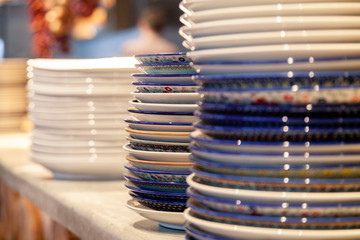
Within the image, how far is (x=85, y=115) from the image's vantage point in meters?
1.47

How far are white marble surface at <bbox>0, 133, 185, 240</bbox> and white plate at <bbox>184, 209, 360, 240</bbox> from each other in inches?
10.0

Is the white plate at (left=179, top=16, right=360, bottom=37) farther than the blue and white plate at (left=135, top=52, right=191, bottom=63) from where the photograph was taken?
No

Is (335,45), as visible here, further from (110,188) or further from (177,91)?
(110,188)

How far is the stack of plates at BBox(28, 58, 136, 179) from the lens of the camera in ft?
4.73

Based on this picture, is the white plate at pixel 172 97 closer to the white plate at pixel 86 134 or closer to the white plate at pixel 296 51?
the white plate at pixel 296 51

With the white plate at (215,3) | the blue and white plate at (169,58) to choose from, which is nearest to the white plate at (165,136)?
the blue and white plate at (169,58)

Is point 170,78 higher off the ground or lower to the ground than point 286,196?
higher

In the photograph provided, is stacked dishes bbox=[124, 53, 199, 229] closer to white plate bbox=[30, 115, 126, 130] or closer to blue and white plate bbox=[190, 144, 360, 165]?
blue and white plate bbox=[190, 144, 360, 165]

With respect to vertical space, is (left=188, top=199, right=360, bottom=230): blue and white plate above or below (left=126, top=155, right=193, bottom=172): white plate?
below

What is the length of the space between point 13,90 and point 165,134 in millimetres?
2321

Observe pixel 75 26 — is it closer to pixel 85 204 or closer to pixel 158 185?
pixel 85 204

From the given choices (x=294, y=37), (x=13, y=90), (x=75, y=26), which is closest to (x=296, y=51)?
(x=294, y=37)

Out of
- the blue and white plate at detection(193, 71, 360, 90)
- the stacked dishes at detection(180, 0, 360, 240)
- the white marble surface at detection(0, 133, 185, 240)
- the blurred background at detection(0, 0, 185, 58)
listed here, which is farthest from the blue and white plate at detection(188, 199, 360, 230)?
the blurred background at detection(0, 0, 185, 58)

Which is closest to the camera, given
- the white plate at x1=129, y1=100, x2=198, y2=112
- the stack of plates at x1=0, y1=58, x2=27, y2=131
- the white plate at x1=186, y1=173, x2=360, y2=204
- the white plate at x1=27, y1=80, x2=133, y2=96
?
the white plate at x1=186, y1=173, x2=360, y2=204
